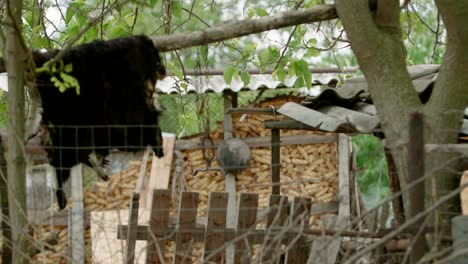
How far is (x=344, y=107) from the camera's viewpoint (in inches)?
268

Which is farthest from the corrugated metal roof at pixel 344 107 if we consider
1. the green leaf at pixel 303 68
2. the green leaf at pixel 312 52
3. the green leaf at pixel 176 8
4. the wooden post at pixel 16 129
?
the wooden post at pixel 16 129

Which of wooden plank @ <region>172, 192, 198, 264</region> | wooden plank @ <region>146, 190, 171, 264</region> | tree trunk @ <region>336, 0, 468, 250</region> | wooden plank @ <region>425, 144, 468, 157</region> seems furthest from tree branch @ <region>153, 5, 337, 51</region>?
wooden plank @ <region>172, 192, 198, 264</region>

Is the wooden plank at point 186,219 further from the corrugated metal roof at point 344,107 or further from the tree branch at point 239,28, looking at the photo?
the tree branch at point 239,28

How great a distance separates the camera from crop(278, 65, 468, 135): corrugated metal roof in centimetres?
618

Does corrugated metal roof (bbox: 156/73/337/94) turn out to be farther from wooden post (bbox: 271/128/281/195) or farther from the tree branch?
the tree branch

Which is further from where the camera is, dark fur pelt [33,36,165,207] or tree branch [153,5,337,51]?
tree branch [153,5,337,51]

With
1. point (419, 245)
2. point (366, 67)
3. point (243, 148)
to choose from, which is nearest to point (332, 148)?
point (243, 148)

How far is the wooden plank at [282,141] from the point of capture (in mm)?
13062

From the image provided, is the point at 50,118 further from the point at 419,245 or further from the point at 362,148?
the point at 362,148

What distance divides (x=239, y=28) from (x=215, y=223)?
1.91m

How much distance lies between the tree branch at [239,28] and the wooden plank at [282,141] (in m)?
7.70

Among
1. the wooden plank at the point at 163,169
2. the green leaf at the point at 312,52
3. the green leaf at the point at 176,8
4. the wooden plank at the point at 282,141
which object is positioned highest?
the green leaf at the point at 176,8

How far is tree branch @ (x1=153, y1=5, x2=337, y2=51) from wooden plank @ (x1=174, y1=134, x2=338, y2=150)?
7703 millimetres

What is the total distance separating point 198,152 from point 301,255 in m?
6.65
